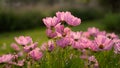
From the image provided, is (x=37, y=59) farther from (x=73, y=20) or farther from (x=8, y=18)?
(x=8, y=18)

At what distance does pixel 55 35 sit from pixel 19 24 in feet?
50.8

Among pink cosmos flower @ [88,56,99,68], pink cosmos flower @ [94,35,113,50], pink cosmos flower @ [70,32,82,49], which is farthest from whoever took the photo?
pink cosmos flower @ [70,32,82,49]

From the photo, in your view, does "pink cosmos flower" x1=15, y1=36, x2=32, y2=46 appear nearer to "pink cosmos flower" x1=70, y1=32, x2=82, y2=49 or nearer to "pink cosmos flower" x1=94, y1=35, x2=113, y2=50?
"pink cosmos flower" x1=70, y1=32, x2=82, y2=49

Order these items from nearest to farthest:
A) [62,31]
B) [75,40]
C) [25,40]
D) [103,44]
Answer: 1. [103,44]
2. [62,31]
3. [25,40]
4. [75,40]

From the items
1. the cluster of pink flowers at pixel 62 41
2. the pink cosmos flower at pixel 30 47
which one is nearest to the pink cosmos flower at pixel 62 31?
the cluster of pink flowers at pixel 62 41

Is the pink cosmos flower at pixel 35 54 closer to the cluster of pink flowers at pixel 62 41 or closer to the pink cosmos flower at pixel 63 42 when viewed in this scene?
the cluster of pink flowers at pixel 62 41

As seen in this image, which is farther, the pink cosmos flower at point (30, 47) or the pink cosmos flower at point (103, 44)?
the pink cosmos flower at point (30, 47)

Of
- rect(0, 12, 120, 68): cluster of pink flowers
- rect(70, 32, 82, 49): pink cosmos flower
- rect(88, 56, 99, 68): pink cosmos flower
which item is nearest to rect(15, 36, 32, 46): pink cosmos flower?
rect(0, 12, 120, 68): cluster of pink flowers

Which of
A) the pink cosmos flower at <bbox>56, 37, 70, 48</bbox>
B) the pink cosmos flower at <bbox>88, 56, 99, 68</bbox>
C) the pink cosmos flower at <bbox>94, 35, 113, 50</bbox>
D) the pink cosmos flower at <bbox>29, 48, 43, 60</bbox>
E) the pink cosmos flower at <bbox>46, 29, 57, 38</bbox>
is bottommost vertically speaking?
the pink cosmos flower at <bbox>88, 56, 99, 68</bbox>

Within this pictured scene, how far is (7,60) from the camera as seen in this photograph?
2.76m

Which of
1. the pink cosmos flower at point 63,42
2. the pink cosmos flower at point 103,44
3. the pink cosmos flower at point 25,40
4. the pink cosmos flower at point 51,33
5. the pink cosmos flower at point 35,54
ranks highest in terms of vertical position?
the pink cosmos flower at point 51,33

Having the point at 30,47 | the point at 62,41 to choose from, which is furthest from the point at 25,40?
the point at 62,41

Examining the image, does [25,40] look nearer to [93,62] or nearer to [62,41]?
[62,41]

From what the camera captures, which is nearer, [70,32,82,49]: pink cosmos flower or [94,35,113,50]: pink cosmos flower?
[94,35,113,50]: pink cosmos flower
